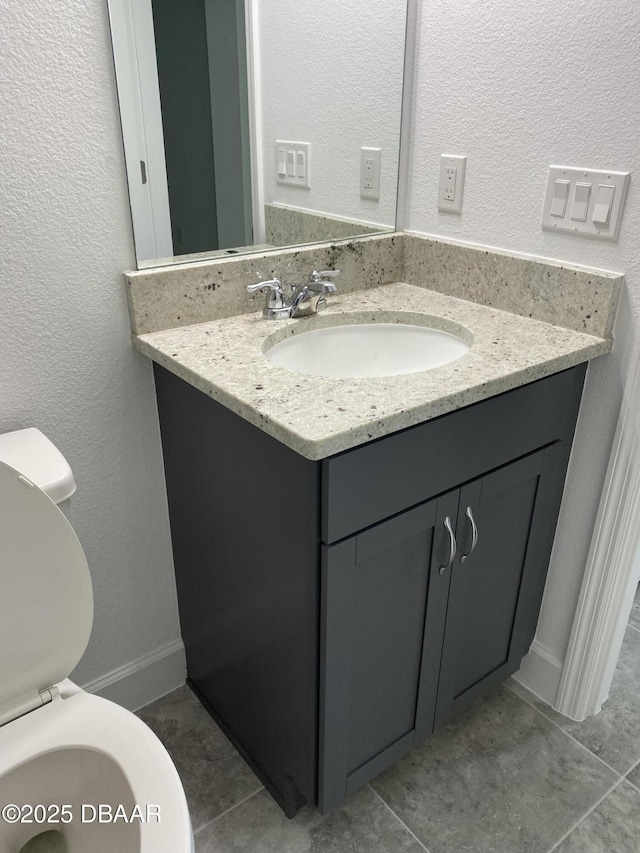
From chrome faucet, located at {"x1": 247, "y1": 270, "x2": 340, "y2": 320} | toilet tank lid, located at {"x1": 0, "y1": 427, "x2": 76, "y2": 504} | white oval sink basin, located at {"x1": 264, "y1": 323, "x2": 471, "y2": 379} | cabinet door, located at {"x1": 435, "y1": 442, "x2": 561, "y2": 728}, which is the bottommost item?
cabinet door, located at {"x1": 435, "y1": 442, "x2": 561, "y2": 728}

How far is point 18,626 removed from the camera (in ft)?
3.14

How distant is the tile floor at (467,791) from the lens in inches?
50.3

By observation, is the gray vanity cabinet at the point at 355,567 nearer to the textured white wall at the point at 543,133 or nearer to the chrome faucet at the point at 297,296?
the textured white wall at the point at 543,133

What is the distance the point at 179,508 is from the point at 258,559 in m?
0.31

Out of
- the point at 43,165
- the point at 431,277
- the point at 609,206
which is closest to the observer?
the point at 43,165

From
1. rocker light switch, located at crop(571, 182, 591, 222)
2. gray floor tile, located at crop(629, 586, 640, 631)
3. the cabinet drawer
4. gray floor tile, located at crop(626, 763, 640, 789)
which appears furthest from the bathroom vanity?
gray floor tile, located at crop(629, 586, 640, 631)

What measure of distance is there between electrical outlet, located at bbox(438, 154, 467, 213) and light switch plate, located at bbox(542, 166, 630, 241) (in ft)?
0.67

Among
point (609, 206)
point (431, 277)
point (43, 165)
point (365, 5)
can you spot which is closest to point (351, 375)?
point (431, 277)

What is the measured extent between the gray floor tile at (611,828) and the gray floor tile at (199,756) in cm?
64

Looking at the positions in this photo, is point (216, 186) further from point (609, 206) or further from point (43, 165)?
point (609, 206)

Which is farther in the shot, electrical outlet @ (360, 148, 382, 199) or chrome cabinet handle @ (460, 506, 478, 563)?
electrical outlet @ (360, 148, 382, 199)

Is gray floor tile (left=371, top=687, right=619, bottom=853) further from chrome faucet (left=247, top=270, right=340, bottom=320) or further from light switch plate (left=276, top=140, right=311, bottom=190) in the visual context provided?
light switch plate (left=276, top=140, right=311, bottom=190)

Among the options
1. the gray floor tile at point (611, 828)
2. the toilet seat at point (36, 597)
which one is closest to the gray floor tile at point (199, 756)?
the toilet seat at point (36, 597)

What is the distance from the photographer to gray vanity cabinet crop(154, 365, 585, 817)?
1.01 m
